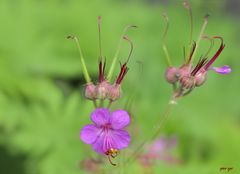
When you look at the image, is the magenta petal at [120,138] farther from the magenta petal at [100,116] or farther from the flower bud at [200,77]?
the flower bud at [200,77]

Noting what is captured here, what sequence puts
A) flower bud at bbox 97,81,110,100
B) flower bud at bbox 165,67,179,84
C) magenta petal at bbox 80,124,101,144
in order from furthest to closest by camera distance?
flower bud at bbox 165,67,179,84, flower bud at bbox 97,81,110,100, magenta petal at bbox 80,124,101,144

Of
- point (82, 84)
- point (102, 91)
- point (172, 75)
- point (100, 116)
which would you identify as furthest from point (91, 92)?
point (82, 84)

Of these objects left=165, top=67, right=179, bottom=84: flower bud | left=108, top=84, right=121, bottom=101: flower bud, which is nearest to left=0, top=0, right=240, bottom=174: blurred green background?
left=165, top=67, right=179, bottom=84: flower bud

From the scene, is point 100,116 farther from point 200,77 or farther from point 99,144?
point 200,77

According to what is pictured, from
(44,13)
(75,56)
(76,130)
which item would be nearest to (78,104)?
(76,130)

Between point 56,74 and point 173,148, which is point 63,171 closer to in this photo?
point 173,148

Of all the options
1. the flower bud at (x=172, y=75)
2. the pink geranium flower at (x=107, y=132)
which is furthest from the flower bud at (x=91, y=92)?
the flower bud at (x=172, y=75)

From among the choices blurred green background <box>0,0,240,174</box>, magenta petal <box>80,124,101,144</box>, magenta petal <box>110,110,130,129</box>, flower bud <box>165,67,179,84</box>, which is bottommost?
blurred green background <box>0,0,240,174</box>

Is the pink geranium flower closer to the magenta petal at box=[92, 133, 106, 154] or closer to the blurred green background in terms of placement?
the magenta petal at box=[92, 133, 106, 154]
